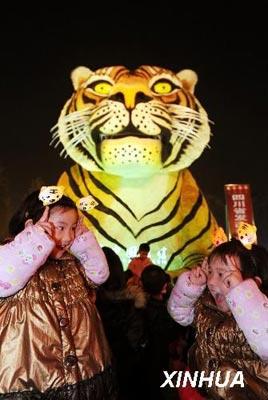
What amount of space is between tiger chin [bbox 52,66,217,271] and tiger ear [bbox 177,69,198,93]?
0.30m

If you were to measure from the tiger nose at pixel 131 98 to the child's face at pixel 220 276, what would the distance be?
3510 mm

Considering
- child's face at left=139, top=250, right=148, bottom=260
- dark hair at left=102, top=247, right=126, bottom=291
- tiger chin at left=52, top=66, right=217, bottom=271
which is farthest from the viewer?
tiger chin at left=52, top=66, right=217, bottom=271

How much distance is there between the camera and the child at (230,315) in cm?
110

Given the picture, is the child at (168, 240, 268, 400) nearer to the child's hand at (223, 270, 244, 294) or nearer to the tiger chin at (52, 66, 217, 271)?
the child's hand at (223, 270, 244, 294)

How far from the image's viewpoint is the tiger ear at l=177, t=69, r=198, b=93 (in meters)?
4.86

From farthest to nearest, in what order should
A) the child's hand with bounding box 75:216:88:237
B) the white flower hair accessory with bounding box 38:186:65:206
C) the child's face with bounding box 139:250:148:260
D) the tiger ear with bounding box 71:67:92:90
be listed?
the tiger ear with bounding box 71:67:92:90
the child's face with bounding box 139:250:148:260
the child's hand with bounding box 75:216:88:237
the white flower hair accessory with bounding box 38:186:65:206

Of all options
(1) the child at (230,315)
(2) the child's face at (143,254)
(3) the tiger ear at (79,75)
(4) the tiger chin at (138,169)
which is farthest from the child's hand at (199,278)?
(3) the tiger ear at (79,75)

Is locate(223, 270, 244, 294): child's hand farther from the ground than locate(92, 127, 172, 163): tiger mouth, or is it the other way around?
locate(92, 127, 172, 163): tiger mouth

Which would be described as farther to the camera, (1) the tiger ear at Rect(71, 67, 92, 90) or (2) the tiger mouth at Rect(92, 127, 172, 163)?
(1) the tiger ear at Rect(71, 67, 92, 90)

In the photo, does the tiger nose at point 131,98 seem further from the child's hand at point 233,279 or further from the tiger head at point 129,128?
the child's hand at point 233,279

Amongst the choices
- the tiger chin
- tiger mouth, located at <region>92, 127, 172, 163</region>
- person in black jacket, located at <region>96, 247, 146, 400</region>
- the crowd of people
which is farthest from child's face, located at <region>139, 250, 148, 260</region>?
the crowd of people

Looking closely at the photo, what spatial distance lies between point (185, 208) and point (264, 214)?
830 millimetres

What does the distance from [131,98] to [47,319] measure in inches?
146

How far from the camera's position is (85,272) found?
1323mm
